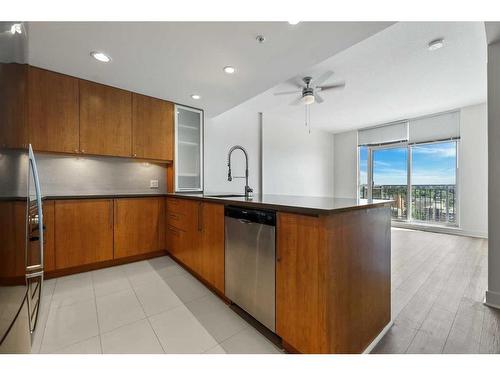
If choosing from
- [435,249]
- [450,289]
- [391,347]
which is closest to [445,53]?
[450,289]

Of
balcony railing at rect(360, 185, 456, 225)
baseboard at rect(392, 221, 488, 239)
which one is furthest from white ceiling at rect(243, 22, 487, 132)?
baseboard at rect(392, 221, 488, 239)

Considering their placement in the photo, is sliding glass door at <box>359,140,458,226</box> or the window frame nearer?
the window frame

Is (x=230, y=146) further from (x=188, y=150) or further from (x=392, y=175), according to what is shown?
(x=392, y=175)

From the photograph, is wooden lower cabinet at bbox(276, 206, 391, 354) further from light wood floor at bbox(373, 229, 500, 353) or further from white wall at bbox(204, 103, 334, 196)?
white wall at bbox(204, 103, 334, 196)

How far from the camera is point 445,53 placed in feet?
7.87

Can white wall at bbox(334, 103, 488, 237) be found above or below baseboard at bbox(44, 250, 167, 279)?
above

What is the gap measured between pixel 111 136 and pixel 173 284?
1.95m

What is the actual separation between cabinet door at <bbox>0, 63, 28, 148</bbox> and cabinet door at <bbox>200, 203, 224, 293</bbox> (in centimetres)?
124

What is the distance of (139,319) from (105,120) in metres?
2.28

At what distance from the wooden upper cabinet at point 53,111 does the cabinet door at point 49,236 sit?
0.63m

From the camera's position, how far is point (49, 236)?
2176 millimetres

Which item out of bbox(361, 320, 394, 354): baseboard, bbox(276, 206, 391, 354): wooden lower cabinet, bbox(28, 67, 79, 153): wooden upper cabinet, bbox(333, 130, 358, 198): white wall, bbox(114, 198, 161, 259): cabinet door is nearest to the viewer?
bbox(276, 206, 391, 354): wooden lower cabinet

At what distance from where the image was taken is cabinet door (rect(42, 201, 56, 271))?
84.9 inches
